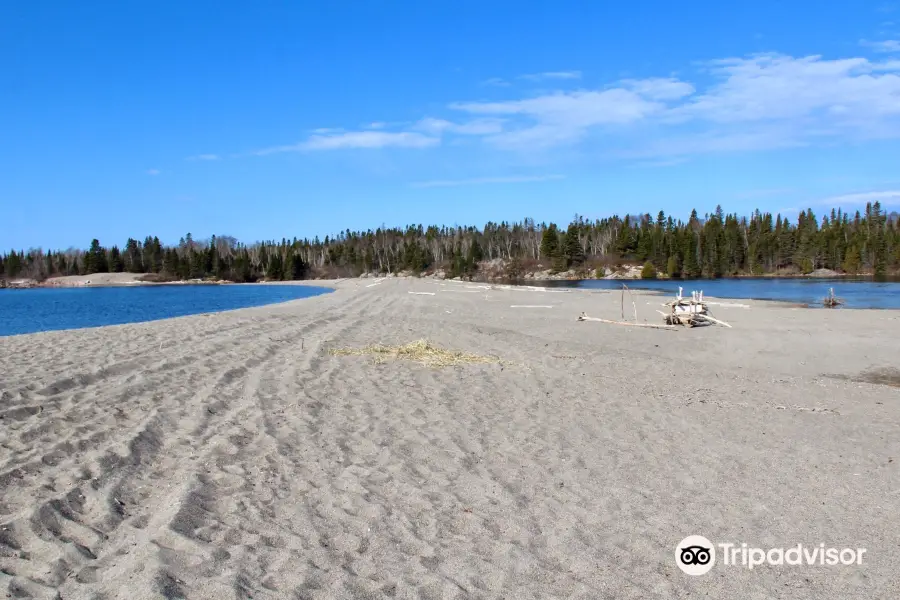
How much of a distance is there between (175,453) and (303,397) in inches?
125

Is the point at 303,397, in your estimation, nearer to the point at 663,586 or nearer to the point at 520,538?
the point at 520,538

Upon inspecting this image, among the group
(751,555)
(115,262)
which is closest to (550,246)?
(115,262)

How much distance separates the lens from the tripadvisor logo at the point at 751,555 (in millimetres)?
5242

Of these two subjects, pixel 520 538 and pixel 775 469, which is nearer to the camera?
pixel 520 538

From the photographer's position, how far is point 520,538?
5.46m

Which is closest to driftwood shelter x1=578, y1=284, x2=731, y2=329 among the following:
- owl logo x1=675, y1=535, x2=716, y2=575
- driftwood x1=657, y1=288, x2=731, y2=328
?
driftwood x1=657, y1=288, x2=731, y2=328

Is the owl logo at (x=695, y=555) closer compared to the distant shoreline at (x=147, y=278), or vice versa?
the owl logo at (x=695, y=555)

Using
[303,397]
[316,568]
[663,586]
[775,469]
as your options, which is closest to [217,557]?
[316,568]

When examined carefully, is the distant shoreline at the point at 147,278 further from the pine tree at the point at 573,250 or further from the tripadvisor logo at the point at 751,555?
the tripadvisor logo at the point at 751,555

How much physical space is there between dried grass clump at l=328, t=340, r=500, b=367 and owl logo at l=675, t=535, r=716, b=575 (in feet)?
27.1

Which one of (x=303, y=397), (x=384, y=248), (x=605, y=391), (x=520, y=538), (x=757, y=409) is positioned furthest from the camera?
(x=384, y=248)

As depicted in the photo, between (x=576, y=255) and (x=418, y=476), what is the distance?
5274 inches

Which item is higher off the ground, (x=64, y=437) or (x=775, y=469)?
(x=64, y=437)

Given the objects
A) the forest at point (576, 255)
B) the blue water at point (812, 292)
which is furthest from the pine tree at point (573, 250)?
the blue water at point (812, 292)
